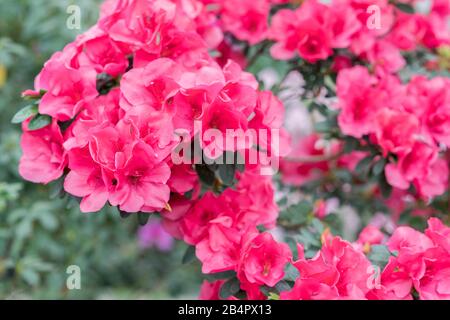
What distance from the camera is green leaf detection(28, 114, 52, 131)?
1239 mm

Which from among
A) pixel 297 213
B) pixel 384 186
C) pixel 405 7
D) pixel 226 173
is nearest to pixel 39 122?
pixel 226 173

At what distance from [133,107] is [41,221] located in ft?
3.25

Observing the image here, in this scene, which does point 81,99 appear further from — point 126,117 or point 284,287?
point 284,287

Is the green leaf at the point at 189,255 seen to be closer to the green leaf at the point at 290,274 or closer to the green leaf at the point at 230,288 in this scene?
the green leaf at the point at 230,288

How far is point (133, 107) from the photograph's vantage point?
112 centimetres

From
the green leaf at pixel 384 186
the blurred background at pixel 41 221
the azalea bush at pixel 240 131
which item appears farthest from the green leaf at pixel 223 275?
the blurred background at pixel 41 221

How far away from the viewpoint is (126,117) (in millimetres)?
1103

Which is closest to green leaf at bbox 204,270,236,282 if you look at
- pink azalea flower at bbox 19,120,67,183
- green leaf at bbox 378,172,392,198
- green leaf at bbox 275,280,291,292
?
green leaf at bbox 275,280,291,292

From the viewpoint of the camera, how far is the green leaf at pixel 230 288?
1228 millimetres

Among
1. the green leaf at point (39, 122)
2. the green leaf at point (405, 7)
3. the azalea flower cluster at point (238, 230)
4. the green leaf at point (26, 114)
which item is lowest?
the azalea flower cluster at point (238, 230)

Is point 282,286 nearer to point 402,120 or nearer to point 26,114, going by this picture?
point 402,120
